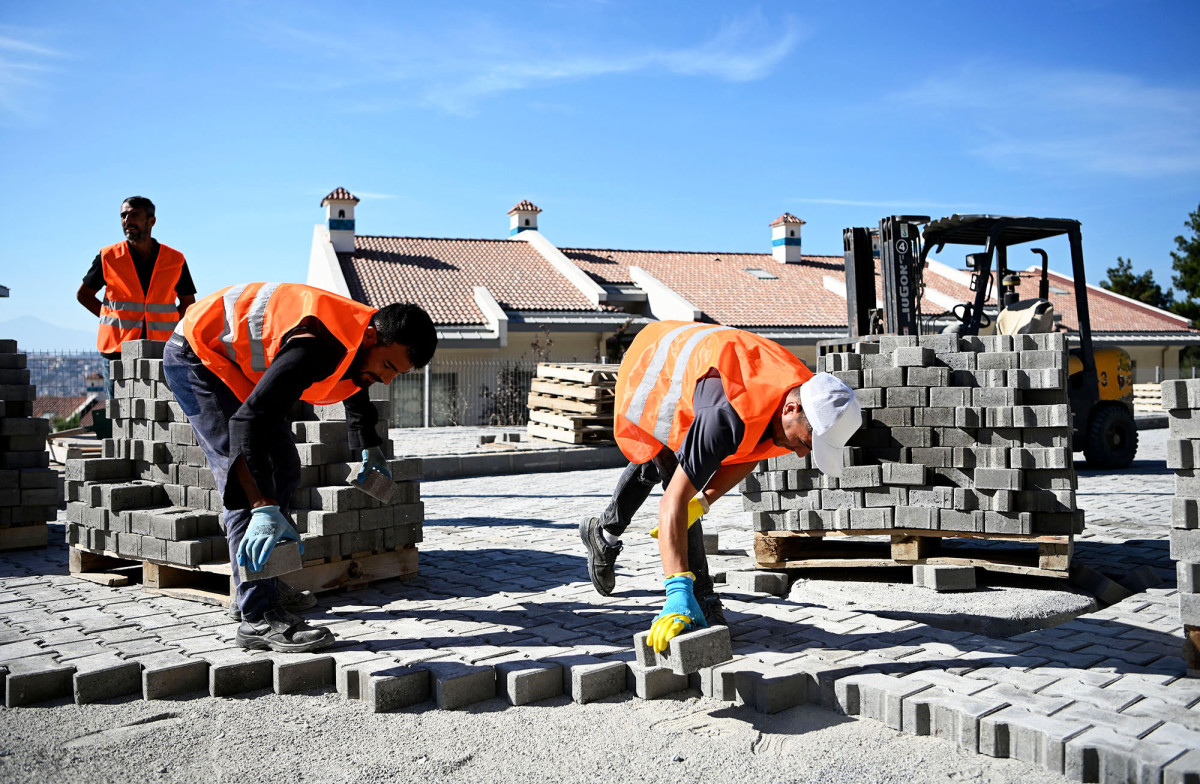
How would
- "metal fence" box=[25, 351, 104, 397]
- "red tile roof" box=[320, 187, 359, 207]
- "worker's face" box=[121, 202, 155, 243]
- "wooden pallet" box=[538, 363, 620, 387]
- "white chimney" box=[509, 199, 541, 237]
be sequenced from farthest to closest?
"white chimney" box=[509, 199, 541, 237] < "red tile roof" box=[320, 187, 359, 207] < "metal fence" box=[25, 351, 104, 397] < "wooden pallet" box=[538, 363, 620, 387] < "worker's face" box=[121, 202, 155, 243]

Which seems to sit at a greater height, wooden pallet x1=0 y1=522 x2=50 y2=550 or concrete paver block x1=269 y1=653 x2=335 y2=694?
wooden pallet x1=0 y1=522 x2=50 y2=550

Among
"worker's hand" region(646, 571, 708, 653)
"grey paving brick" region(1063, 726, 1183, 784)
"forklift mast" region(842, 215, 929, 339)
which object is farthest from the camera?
"forklift mast" region(842, 215, 929, 339)

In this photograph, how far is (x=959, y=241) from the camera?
11484 millimetres

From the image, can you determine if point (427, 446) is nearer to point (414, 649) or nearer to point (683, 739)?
point (414, 649)

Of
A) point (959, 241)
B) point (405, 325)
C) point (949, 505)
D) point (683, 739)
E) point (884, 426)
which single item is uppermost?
point (959, 241)

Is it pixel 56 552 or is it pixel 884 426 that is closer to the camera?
pixel 884 426

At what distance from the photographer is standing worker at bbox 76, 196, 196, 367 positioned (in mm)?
7090

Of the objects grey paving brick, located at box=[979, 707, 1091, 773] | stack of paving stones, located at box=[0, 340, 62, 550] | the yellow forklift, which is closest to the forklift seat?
the yellow forklift

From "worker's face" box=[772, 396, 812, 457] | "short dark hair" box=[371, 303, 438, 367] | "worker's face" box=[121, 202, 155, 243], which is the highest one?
"worker's face" box=[121, 202, 155, 243]

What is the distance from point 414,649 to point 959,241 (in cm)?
932

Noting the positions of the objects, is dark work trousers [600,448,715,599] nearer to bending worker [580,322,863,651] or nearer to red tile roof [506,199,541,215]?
bending worker [580,322,863,651]

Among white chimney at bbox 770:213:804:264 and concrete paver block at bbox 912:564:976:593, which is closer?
concrete paver block at bbox 912:564:976:593

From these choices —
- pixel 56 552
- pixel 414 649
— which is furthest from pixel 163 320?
pixel 414 649

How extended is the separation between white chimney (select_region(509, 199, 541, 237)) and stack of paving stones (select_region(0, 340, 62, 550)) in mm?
28203
